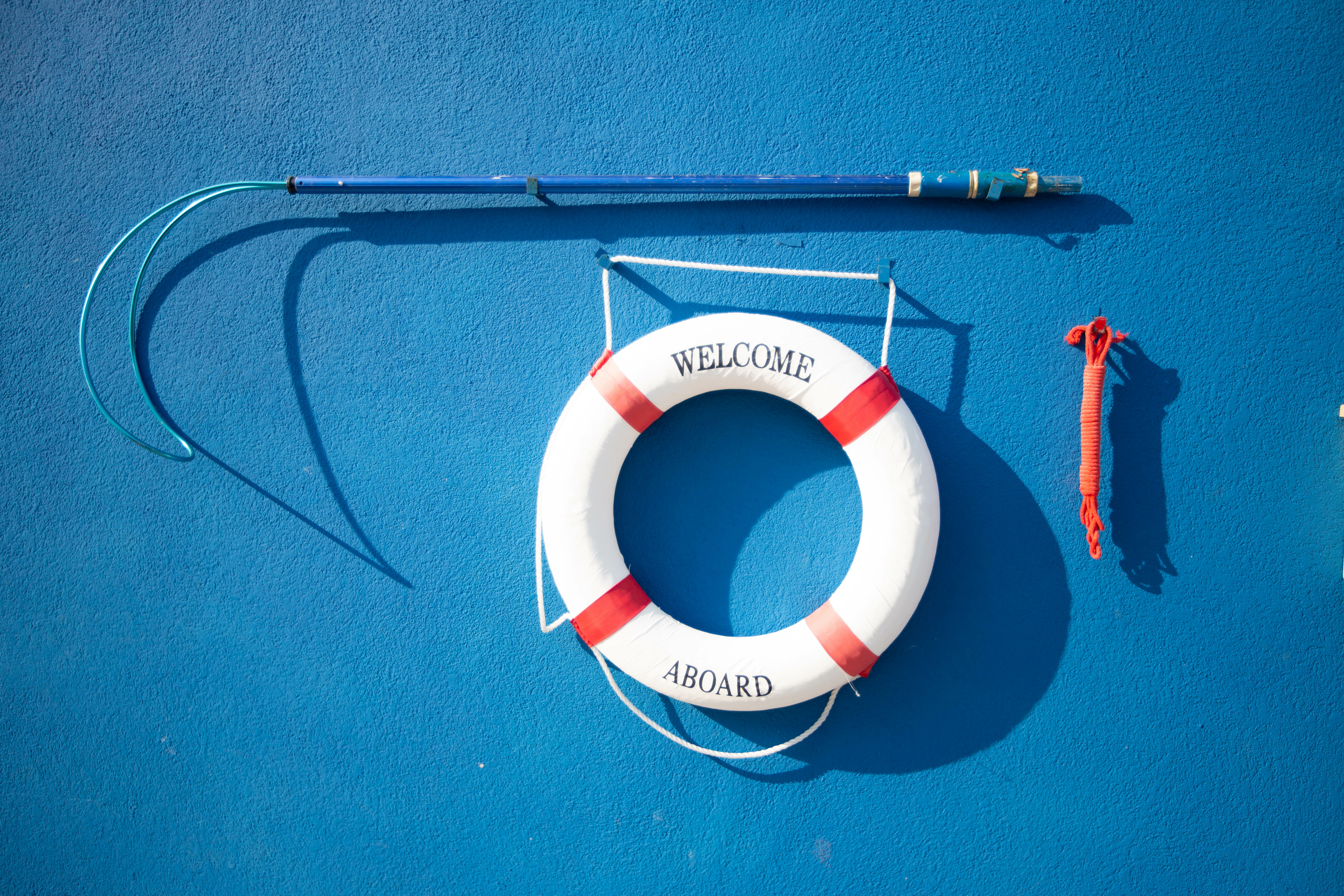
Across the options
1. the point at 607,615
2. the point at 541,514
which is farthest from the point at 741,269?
the point at 607,615

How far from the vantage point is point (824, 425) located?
1365mm

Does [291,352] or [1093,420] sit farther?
[291,352]

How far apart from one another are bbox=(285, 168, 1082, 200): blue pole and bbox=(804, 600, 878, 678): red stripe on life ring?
35.7 inches

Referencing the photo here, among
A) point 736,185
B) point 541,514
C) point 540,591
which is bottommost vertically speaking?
point 540,591

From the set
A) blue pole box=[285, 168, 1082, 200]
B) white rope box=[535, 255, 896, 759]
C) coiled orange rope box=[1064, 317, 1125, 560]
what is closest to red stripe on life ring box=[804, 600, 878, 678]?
white rope box=[535, 255, 896, 759]

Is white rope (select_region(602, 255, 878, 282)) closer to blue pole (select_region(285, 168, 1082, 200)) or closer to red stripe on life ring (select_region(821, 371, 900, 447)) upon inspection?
blue pole (select_region(285, 168, 1082, 200))

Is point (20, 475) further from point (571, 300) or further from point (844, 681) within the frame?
point (844, 681)

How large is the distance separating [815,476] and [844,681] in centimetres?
44

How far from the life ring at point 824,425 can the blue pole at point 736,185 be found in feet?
0.96

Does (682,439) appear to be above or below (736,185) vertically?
below

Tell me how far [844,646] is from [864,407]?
49 centimetres

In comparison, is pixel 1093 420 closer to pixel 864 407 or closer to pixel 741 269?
pixel 864 407

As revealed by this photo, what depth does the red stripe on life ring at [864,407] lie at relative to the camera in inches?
50.7

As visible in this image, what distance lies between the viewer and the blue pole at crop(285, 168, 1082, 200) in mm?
1341
